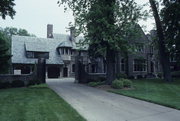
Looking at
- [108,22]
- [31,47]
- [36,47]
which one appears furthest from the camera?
[36,47]

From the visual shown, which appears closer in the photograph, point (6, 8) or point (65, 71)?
point (6, 8)

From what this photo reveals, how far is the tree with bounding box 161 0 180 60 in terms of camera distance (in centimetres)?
2712

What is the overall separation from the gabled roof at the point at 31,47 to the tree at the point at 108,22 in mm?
16763

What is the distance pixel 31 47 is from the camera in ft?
122

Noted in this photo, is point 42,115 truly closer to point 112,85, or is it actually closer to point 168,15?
point 112,85

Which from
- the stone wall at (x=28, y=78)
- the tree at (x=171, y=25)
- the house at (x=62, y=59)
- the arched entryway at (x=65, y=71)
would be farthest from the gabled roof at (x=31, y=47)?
the tree at (x=171, y=25)

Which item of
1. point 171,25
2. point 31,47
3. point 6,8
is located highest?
point 171,25

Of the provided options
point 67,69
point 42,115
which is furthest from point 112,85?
Result: point 67,69

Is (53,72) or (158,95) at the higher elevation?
(53,72)

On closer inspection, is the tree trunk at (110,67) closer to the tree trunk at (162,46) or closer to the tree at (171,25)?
the tree trunk at (162,46)

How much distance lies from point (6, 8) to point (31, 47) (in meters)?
20.4

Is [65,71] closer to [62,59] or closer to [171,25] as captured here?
[62,59]

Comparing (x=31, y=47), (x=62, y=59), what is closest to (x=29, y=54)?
(x=31, y=47)

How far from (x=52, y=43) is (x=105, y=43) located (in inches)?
849
